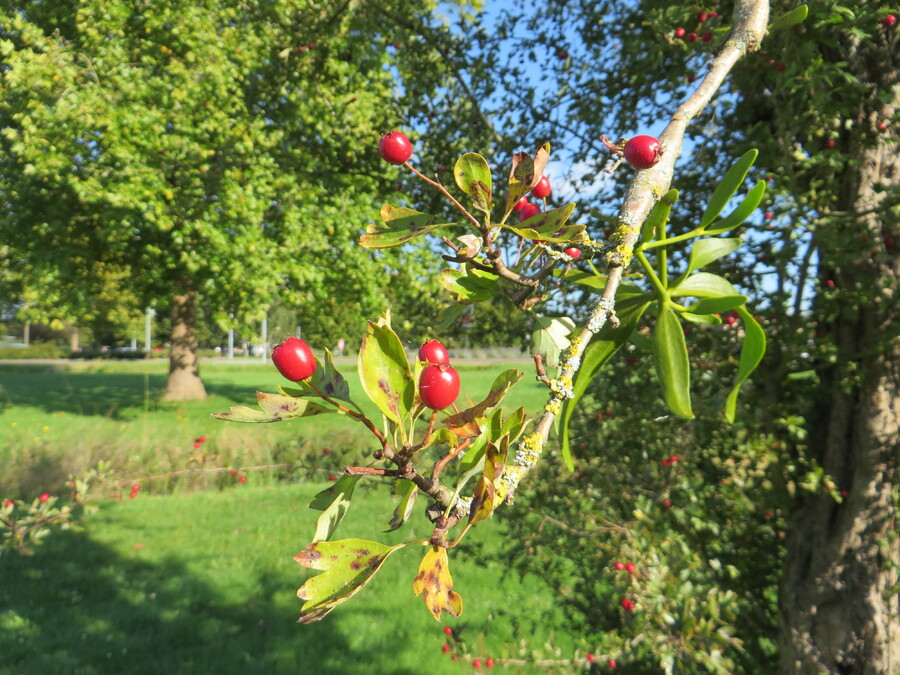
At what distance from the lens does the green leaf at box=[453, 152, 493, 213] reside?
0.72 m

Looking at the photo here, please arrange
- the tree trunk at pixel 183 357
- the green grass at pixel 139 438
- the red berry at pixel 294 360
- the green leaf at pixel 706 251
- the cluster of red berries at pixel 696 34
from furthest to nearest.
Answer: the tree trunk at pixel 183 357 < the green grass at pixel 139 438 < the cluster of red berries at pixel 696 34 < the green leaf at pixel 706 251 < the red berry at pixel 294 360

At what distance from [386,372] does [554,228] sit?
28 cm

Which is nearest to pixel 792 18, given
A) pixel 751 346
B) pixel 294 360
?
pixel 751 346

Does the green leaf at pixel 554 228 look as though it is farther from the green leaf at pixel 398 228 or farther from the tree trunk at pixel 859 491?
the tree trunk at pixel 859 491

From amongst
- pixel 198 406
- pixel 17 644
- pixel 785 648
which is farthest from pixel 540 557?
pixel 198 406

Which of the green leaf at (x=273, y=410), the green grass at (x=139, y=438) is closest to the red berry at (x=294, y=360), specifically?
the green leaf at (x=273, y=410)

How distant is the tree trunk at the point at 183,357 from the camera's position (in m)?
16.1

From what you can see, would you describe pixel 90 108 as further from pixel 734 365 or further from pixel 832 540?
pixel 832 540

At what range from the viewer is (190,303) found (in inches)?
630

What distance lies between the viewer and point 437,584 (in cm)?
61

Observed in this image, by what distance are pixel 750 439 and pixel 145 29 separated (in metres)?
13.4

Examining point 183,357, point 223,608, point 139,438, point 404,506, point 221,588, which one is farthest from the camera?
point 183,357

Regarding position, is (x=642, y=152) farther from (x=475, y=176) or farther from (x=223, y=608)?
(x=223, y=608)

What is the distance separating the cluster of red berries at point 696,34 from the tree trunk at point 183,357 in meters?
15.5
